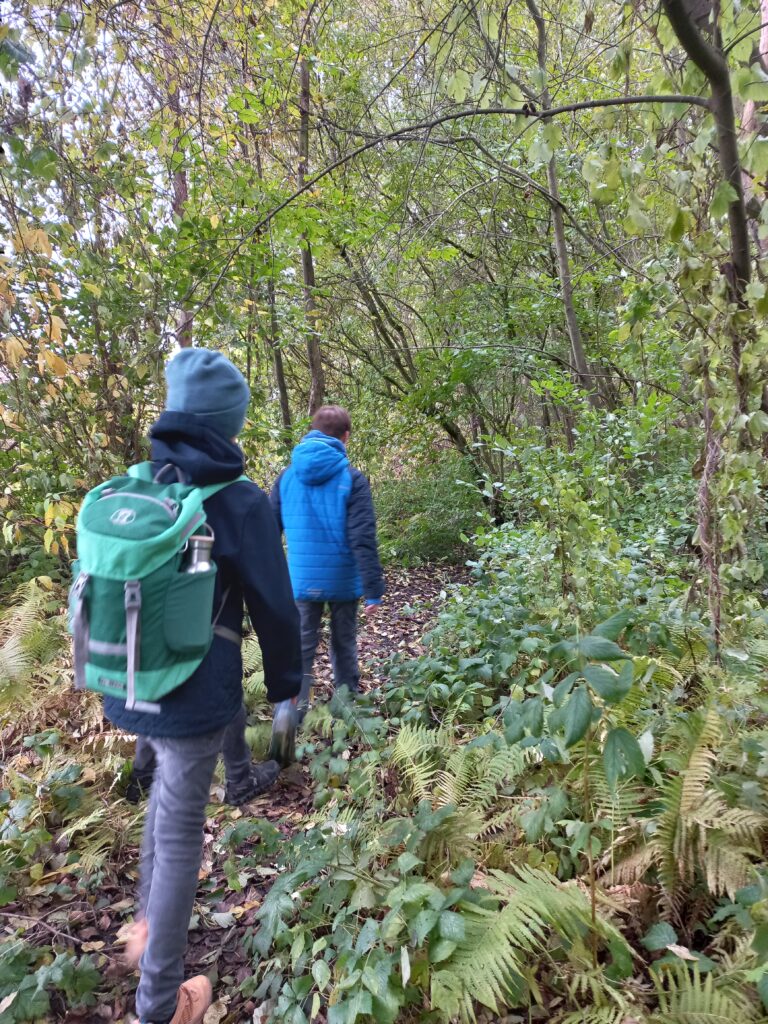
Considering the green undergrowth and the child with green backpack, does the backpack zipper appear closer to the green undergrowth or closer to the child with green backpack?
the child with green backpack

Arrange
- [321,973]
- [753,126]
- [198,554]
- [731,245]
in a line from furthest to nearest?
1. [753,126]
2. [731,245]
3. [321,973]
4. [198,554]

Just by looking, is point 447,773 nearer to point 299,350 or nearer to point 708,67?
point 708,67

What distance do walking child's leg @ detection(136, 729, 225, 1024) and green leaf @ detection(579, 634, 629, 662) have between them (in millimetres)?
1179

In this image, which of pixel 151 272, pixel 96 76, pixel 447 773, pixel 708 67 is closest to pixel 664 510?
pixel 447 773

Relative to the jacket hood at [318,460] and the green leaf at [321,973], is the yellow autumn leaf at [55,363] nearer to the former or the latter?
the jacket hood at [318,460]

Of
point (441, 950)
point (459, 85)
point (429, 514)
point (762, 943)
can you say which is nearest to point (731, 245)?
point (459, 85)

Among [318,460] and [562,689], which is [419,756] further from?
[562,689]

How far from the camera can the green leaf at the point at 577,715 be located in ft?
4.41

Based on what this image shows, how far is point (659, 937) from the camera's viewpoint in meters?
1.79

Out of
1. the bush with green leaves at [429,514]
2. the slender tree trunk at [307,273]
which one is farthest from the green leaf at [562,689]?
the bush with green leaves at [429,514]

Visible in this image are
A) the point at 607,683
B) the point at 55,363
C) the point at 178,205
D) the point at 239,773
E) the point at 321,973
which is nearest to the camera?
the point at 607,683

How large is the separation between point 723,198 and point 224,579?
6.71 ft

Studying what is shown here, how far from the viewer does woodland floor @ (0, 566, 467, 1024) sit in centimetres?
206

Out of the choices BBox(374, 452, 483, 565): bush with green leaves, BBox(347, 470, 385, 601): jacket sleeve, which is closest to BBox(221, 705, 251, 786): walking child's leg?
BBox(347, 470, 385, 601): jacket sleeve
